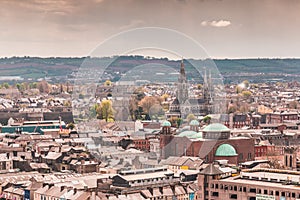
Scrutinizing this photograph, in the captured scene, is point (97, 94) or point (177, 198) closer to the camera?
point (177, 198)

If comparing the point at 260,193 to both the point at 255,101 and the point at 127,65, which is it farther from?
the point at 255,101

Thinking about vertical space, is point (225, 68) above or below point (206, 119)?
above

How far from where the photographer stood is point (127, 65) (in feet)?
176

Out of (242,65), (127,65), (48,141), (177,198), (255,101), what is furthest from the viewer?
(242,65)

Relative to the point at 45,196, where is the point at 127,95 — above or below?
above

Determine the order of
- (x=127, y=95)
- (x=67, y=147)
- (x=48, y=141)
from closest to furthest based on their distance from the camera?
(x=67, y=147)
(x=48, y=141)
(x=127, y=95)

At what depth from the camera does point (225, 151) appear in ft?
104

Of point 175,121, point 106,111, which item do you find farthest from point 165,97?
point 175,121

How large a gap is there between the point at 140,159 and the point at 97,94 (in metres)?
23.6

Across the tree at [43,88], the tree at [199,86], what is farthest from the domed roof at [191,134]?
the tree at [43,88]

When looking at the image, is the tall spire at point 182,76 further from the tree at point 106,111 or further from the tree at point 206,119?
the tree at point 106,111

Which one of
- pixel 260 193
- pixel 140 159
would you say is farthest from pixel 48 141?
pixel 260 193

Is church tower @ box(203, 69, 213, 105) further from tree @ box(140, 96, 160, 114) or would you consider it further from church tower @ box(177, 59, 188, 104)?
tree @ box(140, 96, 160, 114)

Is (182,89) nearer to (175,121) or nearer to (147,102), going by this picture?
(147,102)
